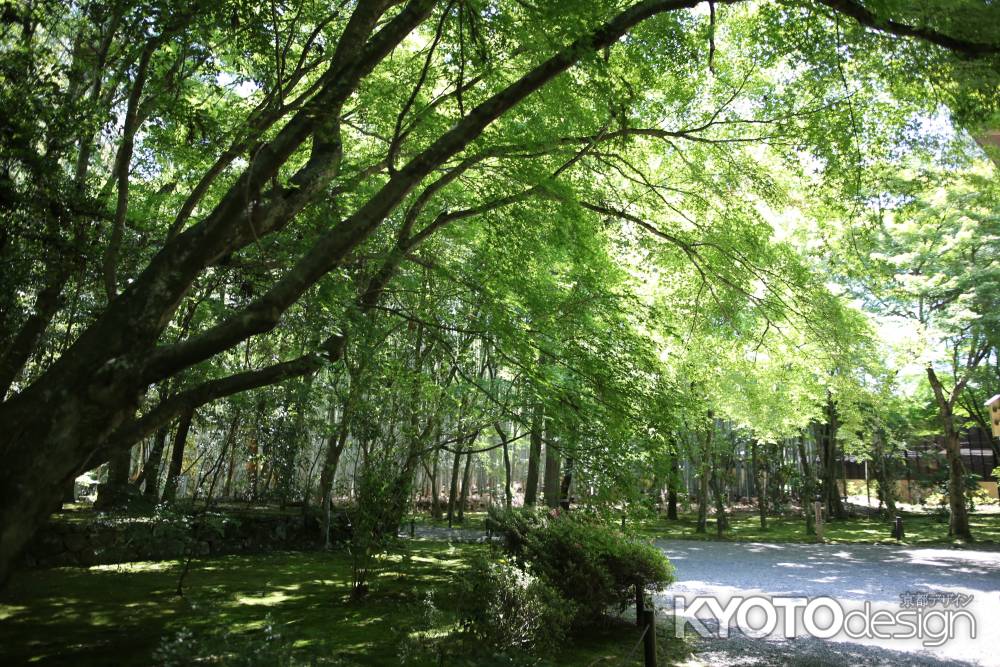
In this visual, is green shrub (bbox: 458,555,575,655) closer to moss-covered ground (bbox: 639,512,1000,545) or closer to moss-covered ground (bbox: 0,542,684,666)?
moss-covered ground (bbox: 0,542,684,666)

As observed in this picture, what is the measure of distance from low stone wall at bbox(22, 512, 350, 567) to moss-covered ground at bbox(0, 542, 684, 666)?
1.42 feet

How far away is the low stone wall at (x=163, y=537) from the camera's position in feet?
23.6

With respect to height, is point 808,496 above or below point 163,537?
below

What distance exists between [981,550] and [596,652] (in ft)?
44.2

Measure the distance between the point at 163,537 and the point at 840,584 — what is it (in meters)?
9.80

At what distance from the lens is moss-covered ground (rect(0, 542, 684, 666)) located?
4.15 m

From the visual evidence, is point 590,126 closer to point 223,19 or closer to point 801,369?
point 223,19

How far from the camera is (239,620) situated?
652 cm

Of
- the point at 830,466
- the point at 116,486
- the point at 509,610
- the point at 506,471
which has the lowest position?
the point at 509,610

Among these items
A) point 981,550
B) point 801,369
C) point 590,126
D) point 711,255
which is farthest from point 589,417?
point 981,550

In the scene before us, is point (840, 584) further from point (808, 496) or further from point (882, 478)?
point (882, 478)

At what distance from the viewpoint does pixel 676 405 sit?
24.2 feet

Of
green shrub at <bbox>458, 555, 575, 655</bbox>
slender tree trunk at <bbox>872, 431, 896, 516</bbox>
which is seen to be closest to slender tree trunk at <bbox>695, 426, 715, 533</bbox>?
slender tree trunk at <bbox>872, 431, 896, 516</bbox>

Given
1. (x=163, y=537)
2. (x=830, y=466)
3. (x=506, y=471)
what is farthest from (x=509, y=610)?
(x=830, y=466)
